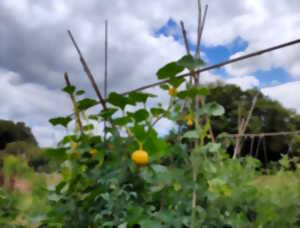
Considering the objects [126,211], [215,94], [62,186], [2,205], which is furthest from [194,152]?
[215,94]

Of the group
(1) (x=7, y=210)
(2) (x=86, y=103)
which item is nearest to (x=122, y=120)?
(2) (x=86, y=103)

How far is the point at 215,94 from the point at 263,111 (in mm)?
2628

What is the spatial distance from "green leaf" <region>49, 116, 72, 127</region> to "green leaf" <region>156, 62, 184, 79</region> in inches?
10.7

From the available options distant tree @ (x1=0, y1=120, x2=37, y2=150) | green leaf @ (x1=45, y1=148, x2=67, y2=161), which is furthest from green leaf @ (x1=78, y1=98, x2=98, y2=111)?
distant tree @ (x1=0, y1=120, x2=37, y2=150)

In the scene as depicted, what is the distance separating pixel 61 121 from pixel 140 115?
0.24 metres

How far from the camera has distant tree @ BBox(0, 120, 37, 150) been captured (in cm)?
2038

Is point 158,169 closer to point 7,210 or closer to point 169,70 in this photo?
point 169,70

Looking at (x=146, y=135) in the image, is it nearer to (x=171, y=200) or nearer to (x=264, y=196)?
(x=171, y=200)

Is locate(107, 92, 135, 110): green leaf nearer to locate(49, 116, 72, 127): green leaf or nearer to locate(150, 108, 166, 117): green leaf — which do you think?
locate(150, 108, 166, 117): green leaf

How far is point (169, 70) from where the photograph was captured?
0.67 meters

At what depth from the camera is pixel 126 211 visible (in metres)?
0.71

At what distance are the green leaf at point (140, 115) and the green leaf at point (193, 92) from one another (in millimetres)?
77

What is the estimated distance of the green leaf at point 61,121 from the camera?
2.64 ft

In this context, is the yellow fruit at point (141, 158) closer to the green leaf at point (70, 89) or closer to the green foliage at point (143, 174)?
the green foliage at point (143, 174)
